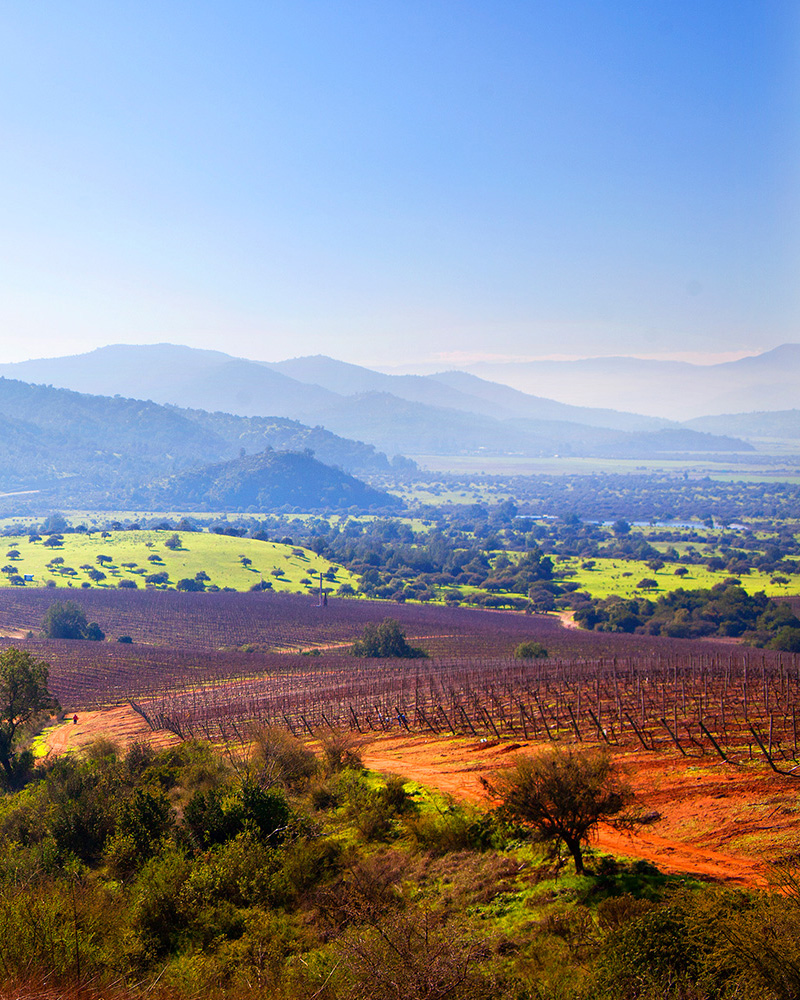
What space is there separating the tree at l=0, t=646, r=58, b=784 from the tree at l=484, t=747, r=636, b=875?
23.8 metres

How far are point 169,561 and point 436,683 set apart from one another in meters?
86.4

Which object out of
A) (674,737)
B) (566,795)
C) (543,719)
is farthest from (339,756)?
(566,795)

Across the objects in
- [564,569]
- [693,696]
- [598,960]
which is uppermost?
[598,960]

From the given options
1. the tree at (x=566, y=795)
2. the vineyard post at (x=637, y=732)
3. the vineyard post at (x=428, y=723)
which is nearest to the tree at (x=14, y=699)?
the vineyard post at (x=428, y=723)

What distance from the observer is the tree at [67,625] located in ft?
232

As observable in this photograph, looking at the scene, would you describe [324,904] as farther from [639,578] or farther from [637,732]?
[639,578]

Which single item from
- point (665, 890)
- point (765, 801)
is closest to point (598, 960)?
point (665, 890)

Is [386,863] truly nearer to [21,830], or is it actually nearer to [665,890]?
[665,890]

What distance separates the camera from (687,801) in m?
18.5

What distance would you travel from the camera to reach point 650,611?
87.2 metres

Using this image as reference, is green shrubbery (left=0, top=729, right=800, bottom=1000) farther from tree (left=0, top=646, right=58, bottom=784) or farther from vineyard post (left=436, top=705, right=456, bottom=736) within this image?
tree (left=0, top=646, right=58, bottom=784)

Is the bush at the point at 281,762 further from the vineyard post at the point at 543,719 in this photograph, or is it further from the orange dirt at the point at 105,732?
the orange dirt at the point at 105,732

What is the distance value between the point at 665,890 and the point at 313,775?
1326 cm

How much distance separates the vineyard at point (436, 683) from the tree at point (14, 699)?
24.4 feet
